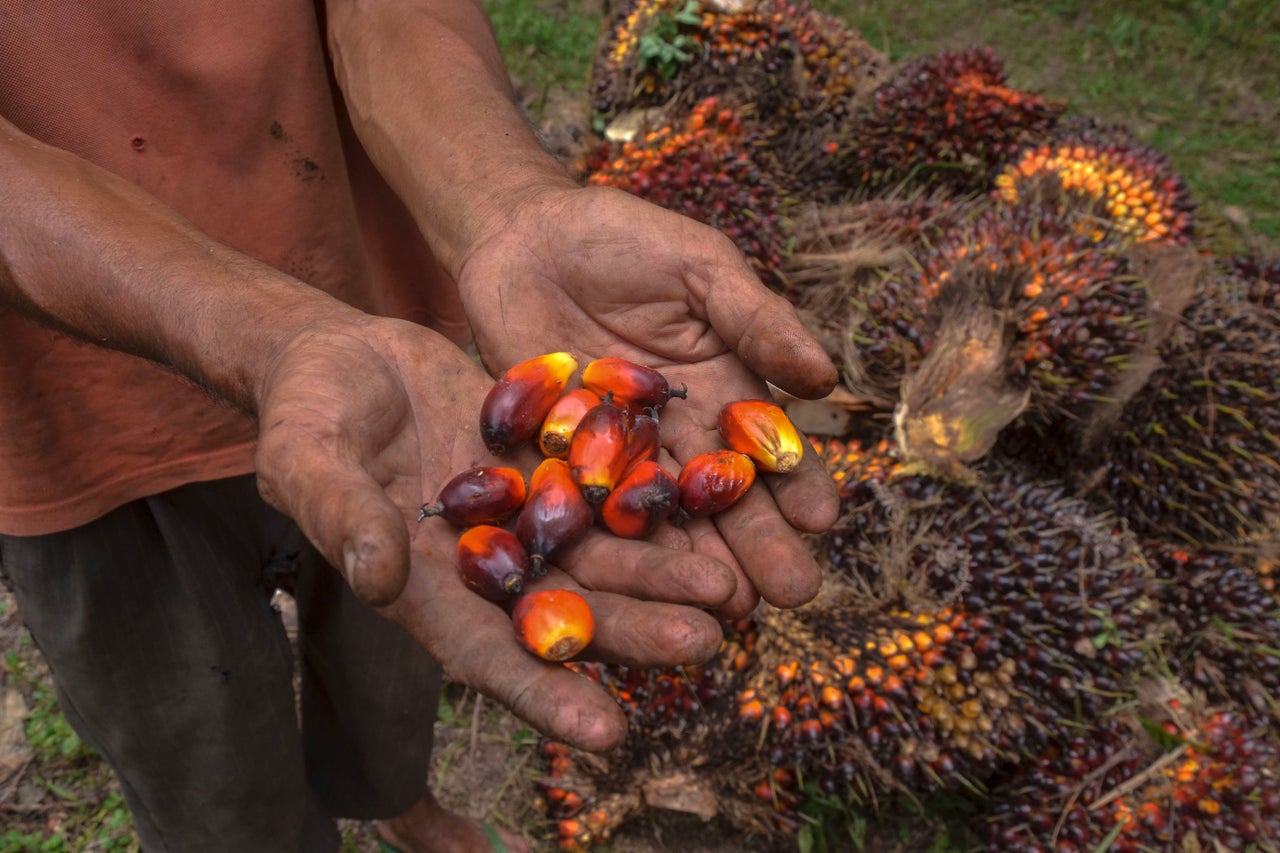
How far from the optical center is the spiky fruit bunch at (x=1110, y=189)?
3.20 m

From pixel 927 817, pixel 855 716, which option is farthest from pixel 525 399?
pixel 927 817

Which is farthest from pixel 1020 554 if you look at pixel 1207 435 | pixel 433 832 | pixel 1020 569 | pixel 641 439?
pixel 433 832

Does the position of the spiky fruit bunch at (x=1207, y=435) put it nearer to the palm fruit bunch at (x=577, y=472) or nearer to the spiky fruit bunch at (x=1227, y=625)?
the spiky fruit bunch at (x=1227, y=625)

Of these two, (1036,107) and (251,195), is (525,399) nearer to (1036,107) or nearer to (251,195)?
(251,195)

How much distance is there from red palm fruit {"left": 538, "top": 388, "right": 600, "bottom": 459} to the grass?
3.98m

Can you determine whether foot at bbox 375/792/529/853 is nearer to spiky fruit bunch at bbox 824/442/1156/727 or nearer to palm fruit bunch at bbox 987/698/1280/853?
spiky fruit bunch at bbox 824/442/1156/727

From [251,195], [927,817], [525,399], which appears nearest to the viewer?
[525,399]

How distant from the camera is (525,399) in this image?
1672 millimetres

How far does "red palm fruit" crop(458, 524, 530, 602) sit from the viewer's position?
1.47m

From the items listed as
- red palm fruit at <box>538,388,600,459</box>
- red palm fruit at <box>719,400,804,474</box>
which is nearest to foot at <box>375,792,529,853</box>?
red palm fruit at <box>538,388,600,459</box>

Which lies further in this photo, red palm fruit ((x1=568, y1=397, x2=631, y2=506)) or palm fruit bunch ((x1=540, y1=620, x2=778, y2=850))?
palm fruit bunch ((x1=540, y1=620, x2=778, y2=850))

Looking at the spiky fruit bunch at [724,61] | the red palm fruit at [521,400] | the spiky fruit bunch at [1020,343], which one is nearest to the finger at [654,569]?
the red palm fruit at [521,400]

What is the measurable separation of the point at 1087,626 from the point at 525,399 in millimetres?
1670

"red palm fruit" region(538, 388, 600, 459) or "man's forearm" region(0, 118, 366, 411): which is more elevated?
"man's forearm" region(0, 118, 366, 411)
